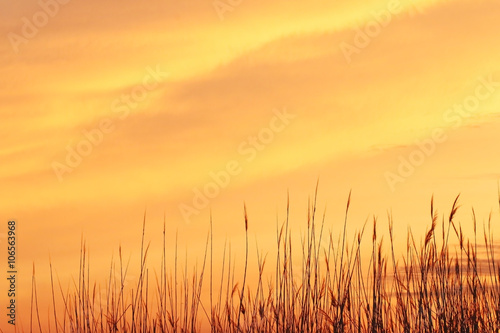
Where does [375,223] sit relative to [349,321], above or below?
above

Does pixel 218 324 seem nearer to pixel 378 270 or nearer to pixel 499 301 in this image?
pixel 378 270

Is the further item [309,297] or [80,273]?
[80,273]

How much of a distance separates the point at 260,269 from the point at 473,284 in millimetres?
1598

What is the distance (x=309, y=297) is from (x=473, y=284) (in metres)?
1.24

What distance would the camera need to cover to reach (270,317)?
5.34 meters

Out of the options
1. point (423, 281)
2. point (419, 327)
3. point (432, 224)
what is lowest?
point (419, 327)

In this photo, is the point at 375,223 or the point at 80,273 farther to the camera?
the point at 80,273

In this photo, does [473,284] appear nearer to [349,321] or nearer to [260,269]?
[349,321]

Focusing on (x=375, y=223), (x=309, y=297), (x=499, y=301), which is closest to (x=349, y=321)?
(x=309, y=297)

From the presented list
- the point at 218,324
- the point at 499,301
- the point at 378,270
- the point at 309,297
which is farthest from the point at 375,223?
the point at 218,324

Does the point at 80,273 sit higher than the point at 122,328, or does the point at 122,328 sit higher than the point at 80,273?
the point at 80,273

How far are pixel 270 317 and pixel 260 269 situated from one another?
0.37 m

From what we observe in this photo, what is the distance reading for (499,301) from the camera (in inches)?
206

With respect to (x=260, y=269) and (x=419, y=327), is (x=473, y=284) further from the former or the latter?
(x=260, y=269)
